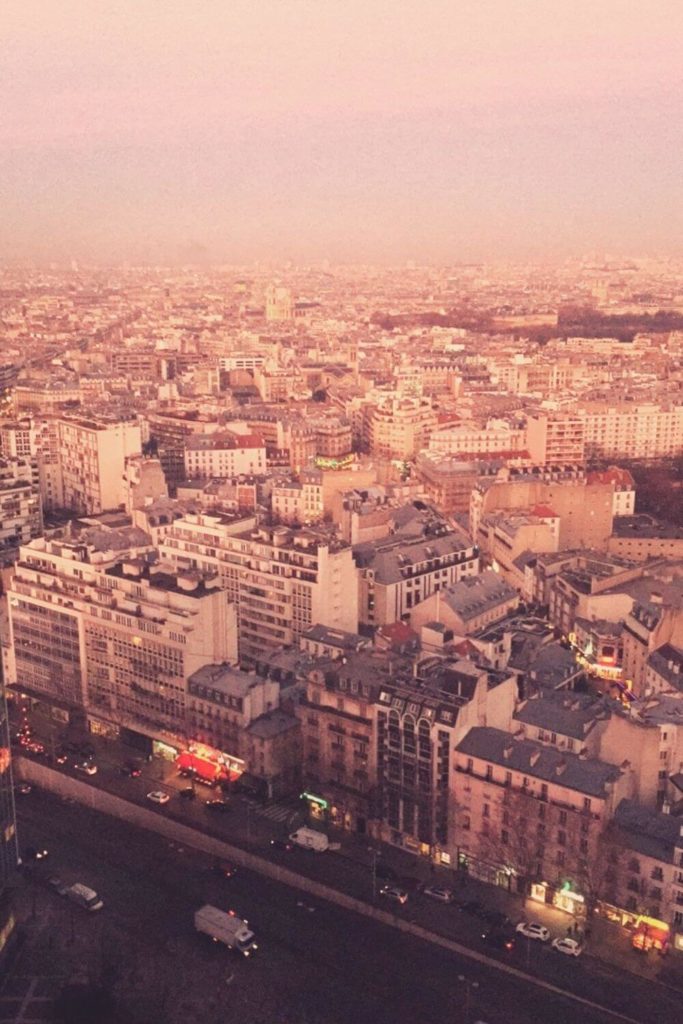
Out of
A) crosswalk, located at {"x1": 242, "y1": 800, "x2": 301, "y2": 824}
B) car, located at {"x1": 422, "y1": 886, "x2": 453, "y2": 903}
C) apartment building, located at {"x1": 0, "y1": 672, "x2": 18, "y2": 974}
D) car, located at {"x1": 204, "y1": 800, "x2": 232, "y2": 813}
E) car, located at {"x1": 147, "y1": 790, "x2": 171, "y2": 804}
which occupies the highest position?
apartment building, located at {"x1": 0, "y1": 672, "x2": 18, "y2": 974}

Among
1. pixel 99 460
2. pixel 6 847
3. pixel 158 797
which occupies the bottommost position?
pixel 158 797

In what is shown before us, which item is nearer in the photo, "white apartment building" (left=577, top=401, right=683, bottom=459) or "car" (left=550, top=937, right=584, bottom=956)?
"car" (left=550, top=937, right=584, bottom=956)

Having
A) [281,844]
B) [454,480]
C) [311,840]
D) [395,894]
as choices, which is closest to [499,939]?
[395,894]

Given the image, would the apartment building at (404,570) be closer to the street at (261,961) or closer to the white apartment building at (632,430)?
the street at (261,961)

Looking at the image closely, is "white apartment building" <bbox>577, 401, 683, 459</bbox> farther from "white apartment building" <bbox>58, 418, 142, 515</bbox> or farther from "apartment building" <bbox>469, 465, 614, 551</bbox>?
"white apartment building" <bbox>58, 418, 142, 515</bbox>

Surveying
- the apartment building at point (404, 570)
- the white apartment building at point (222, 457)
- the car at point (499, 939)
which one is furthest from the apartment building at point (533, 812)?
the white apartment building at point (222, 457)

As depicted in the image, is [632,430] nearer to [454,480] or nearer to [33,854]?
[454,480]

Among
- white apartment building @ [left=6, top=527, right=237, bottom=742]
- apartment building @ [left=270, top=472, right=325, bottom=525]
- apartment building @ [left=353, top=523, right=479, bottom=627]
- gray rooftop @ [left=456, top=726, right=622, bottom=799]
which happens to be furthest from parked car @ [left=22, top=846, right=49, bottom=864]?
apartment building @ [left=270, top=472, right=325, bottom=525]
